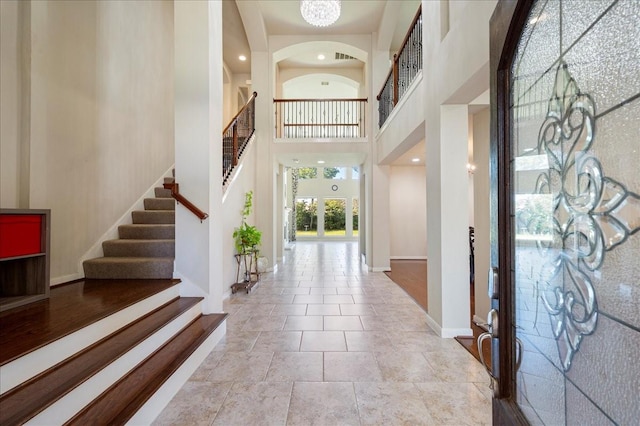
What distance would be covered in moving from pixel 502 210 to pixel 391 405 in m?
1.62

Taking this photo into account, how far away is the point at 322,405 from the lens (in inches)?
78.4

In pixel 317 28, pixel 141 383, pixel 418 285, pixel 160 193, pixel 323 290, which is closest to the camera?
pixel 141 383

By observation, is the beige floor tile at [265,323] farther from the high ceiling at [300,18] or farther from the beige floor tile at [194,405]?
the high ceiling at [300,18]

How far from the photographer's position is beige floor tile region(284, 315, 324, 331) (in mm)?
3342

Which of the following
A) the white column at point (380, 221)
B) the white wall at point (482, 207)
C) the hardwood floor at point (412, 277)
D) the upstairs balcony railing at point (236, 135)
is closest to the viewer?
the white wall at point (482, 207)

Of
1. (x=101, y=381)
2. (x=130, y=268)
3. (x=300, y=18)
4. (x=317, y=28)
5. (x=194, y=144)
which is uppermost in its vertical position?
(x=317, y=28)

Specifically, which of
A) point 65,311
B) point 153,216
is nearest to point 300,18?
point 153,216

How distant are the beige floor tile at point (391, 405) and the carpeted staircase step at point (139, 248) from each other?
8.81ft

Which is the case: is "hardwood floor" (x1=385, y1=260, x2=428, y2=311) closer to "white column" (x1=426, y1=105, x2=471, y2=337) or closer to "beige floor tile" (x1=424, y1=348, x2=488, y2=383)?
"white column" (x1=426, y1=105, x2=471, y2=337)

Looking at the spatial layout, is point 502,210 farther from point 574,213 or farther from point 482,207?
point 482,207

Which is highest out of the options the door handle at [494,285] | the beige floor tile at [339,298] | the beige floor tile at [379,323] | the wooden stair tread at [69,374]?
the door handle at [494,285]

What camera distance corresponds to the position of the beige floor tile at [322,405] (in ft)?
6.06

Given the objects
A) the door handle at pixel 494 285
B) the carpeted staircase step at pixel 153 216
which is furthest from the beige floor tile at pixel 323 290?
the door handle at pixel 494 285

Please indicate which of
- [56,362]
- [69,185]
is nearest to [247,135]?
[69,185]
